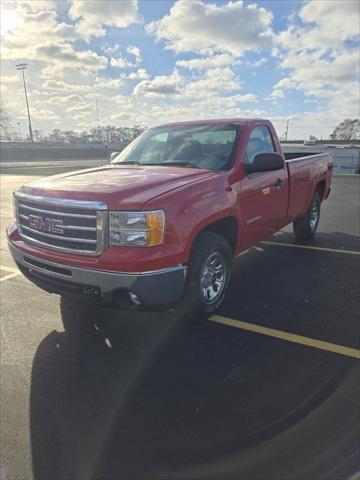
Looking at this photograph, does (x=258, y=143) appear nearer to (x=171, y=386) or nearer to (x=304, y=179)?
(x=304, y=179)

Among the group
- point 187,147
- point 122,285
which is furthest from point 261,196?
point 122,285

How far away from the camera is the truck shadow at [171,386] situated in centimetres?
221

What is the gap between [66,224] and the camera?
304cm

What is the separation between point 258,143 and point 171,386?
124 inches

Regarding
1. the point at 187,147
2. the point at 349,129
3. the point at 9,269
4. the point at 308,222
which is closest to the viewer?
the point at 187,147

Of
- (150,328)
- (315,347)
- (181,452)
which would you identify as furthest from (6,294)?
(315,347)

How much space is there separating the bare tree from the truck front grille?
331ft

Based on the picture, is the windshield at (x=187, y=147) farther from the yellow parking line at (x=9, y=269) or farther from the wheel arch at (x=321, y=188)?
the wheel arch at (x=321, y=188)

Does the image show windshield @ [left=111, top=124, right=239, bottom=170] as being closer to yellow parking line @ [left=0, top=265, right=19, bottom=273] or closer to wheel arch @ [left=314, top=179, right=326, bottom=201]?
yellow parking line @ [left=0, top=265, right=19, bottom=273]

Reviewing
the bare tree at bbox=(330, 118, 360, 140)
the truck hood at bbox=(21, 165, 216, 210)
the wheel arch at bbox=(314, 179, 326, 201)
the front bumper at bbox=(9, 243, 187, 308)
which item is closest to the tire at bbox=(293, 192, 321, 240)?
the wheel arch at bbox=(314, 179, 326, 201)

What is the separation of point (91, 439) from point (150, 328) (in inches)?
57.2

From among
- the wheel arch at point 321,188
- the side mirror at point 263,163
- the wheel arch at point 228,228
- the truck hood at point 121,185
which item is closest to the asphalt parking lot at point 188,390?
the wheel arch at point 228,228

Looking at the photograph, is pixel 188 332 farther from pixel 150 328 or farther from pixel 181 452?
pixel 181 452

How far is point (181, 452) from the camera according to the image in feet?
7.19
